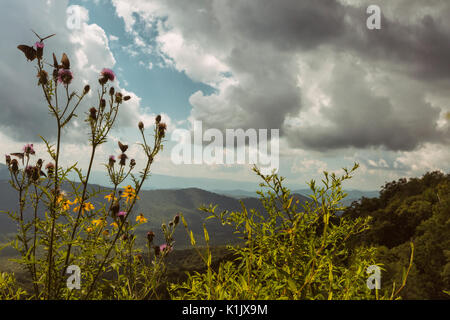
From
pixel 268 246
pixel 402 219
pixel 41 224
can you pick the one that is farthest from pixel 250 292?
pixel 402 219

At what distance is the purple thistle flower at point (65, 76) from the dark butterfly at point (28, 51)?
236mm

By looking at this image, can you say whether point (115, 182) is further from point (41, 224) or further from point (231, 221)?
point (231, 221)

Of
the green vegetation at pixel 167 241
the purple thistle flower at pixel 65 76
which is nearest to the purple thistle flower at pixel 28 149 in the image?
the green vegetation at pixel 167 241

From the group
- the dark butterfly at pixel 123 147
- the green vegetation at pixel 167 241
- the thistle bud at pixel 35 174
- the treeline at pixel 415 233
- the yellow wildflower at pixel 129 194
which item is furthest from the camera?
the treeline at pixel 415 233

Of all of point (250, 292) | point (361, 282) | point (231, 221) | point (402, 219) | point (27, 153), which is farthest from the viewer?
point (402, 219)

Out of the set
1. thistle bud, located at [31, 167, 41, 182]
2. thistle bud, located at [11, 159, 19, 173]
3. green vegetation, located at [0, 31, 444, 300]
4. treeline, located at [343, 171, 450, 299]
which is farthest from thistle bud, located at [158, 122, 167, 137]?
treeline, located at [343, 171, 450, 299]

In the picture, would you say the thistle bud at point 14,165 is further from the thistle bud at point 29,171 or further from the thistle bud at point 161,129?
→ the thistle bud at point 161,129

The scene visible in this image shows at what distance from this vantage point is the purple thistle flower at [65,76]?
2.52 m

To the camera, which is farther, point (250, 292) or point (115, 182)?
point (115, 182)

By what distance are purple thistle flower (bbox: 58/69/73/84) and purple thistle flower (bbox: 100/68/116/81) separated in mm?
450

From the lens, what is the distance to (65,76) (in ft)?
8.29

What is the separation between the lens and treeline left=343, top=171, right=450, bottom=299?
13.2 meters
